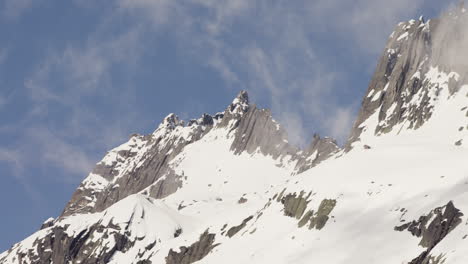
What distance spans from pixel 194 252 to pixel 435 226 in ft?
248

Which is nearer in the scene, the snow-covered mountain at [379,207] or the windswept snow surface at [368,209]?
the snow-covered mountain at [379,207]

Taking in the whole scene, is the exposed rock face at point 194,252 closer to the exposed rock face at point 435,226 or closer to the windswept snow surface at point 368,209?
the windswept snow surface at point 368,209

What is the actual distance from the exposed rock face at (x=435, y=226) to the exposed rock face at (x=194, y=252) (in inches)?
2495

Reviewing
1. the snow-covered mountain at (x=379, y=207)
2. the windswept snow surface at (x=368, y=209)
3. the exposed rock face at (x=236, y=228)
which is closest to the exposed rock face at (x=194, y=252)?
the snow-covered mountain at (x=379, y=207)

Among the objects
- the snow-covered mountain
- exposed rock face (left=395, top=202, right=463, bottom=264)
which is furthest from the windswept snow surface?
exposed rock face (left=395, top=202, right=463, bottom=264)

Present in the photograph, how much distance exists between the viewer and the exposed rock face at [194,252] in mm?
148250

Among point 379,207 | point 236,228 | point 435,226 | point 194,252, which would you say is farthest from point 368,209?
point 194,252

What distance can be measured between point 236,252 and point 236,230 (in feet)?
58.0

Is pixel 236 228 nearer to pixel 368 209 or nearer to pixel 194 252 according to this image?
pixel 194 252

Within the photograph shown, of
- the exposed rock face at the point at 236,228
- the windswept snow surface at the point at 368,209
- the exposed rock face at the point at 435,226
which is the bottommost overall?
the exposed rock face at the point at 435,226

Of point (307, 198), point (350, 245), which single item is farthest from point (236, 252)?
point (350, 245)

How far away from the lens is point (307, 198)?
423 feet

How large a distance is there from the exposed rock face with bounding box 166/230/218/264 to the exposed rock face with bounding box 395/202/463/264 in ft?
208

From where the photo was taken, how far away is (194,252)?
15175 centimetres
